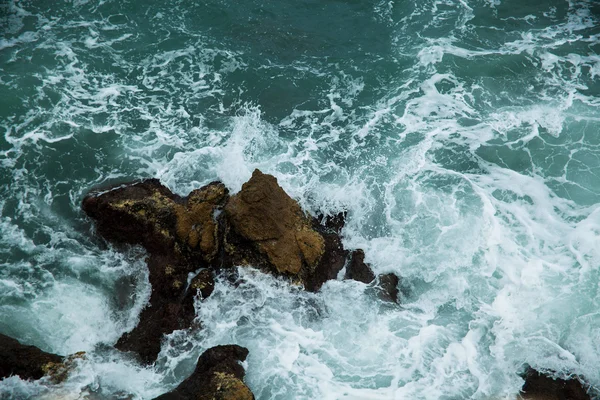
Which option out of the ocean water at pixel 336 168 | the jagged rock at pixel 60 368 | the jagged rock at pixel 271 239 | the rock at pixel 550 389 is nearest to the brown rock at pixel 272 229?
the jagged rock at pixel 271 239

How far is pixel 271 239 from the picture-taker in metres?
14.1

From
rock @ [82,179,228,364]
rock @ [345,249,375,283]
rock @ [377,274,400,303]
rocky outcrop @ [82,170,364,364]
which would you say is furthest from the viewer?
rock @ [345,249,375,283]

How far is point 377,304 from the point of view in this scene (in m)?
14.0

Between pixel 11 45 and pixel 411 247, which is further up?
pixel 11 45

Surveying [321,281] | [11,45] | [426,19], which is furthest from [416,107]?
[11,45]

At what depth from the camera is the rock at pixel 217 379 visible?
11148 millimetres

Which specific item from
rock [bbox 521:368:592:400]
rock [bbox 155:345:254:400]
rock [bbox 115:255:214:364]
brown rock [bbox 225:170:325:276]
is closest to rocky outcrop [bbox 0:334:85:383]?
rock [bbox 115:255:214:364]

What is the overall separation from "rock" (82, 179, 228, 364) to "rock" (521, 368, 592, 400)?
28.1ft

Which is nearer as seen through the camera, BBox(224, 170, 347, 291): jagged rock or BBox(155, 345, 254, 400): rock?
BBox(155, 345, 254, 400): rock

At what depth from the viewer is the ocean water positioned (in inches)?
507

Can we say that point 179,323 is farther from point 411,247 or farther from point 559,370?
point 559,370

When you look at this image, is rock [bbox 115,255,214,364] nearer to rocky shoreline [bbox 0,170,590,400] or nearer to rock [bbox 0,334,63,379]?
rocky shoreline [bbox 0,170,590,400]

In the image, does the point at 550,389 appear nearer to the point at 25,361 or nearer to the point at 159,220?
the point at 159,220

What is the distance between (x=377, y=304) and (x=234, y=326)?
4006 mm
